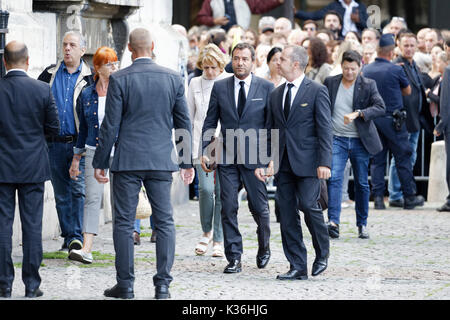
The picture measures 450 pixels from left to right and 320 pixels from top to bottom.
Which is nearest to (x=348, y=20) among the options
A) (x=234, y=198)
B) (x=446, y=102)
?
(x=446, y=102)

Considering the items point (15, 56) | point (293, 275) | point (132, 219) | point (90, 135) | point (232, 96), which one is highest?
point (15, 56)

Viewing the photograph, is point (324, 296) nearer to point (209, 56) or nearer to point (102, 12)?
point (209, 56)

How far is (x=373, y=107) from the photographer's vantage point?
12.0 metres

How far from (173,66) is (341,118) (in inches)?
134

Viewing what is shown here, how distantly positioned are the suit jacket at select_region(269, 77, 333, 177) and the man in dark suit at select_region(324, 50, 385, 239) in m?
2.72

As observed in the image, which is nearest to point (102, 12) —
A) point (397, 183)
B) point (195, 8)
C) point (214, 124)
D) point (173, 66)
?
point (173, 66)

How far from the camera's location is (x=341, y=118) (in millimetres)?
12164

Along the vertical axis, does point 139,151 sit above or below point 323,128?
below

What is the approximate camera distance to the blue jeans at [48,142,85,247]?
10.5 meters

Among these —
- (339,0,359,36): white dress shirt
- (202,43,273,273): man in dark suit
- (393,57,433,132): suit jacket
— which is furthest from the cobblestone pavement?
(339,0,359,36): white dress shirt

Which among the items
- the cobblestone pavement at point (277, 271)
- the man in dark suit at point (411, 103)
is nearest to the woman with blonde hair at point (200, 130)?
the cobblestone pavement at point (277, 271)

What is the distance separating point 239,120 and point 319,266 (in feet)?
4.65

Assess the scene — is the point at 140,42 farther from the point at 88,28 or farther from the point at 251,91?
the point at 88,28

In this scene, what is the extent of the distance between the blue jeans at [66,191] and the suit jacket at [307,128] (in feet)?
7.33
